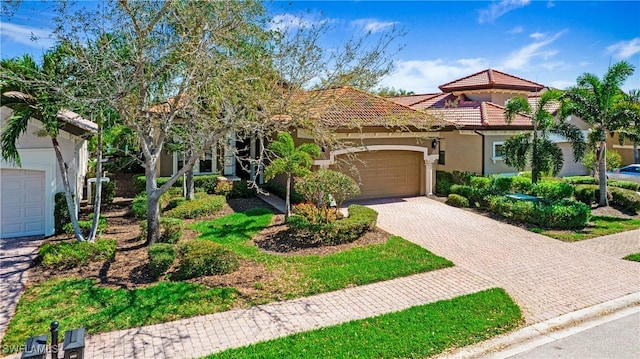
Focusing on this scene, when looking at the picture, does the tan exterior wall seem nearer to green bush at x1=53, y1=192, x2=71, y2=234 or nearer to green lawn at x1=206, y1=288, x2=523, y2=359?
green lawn at x1=206, y1=288, x2=523, y2=359

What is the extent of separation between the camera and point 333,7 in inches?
436

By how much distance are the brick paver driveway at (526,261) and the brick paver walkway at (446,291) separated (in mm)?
22

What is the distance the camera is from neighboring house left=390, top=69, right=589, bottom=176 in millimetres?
21250

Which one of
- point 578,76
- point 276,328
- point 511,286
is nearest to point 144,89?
point 276,328

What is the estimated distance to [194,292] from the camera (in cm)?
794

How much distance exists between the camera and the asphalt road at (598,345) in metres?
6.09

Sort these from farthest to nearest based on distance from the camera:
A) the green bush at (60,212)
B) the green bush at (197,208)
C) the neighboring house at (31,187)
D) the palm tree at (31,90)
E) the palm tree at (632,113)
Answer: the green bush at (197,208)
the palm tree at (632,113)
the green bush at (60,212)
the neighboring house at (31,187)
the palm tree at (31,90)

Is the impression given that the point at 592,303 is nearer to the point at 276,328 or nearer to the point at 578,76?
the point at 276,328

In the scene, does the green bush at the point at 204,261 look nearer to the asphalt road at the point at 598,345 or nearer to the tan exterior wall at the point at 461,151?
the asphalt road at the point at 598,345

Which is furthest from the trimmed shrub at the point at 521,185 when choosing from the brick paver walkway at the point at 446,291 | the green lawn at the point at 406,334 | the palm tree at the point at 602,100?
the green lawn at the point at 406,334

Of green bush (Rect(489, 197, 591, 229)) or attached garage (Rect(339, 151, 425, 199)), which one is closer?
green bush (Rect(489, 197, 591, 229))

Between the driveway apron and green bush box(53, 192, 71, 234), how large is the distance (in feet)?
2.05

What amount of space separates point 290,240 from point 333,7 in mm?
6773

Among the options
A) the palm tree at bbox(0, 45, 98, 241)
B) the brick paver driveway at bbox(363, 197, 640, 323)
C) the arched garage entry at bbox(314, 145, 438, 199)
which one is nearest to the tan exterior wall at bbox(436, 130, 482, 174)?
Result: the arched garage entry at bbox(314, 145, 438, 199)
